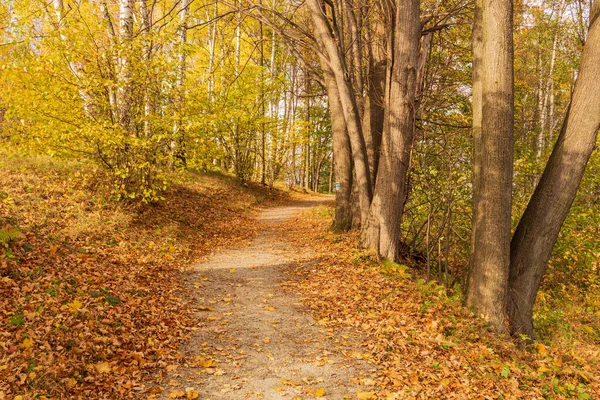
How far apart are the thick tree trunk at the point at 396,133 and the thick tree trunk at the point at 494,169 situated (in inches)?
86.8

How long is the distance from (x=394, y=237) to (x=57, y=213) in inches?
A: 270

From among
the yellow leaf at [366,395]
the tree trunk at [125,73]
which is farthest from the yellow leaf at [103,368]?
the tree trunk at [125,73]

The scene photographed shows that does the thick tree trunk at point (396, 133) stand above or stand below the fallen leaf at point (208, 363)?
above

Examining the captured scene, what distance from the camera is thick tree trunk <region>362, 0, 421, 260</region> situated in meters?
7.67

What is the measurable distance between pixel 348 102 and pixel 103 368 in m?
7.22

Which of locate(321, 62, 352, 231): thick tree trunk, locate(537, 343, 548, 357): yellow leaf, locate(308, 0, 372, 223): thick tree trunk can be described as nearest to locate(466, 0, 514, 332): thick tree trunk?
locate(537, 343, 548, 357): yellow leaf

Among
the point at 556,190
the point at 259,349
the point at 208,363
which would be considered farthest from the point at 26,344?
the point at 556,190

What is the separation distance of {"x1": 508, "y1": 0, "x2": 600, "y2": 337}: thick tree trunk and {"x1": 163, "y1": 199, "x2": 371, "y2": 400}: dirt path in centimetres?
277

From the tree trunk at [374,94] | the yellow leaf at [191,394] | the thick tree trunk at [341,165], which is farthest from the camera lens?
the thick tree trunk at [341,165]

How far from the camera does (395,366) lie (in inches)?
182

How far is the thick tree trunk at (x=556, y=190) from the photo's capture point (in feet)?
17.3

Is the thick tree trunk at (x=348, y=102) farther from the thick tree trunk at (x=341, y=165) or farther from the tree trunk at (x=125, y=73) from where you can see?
the tree trunk at (x=125, y=73)

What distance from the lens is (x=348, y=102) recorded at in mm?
9328

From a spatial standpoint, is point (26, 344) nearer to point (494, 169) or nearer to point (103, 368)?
point (103, 368)
